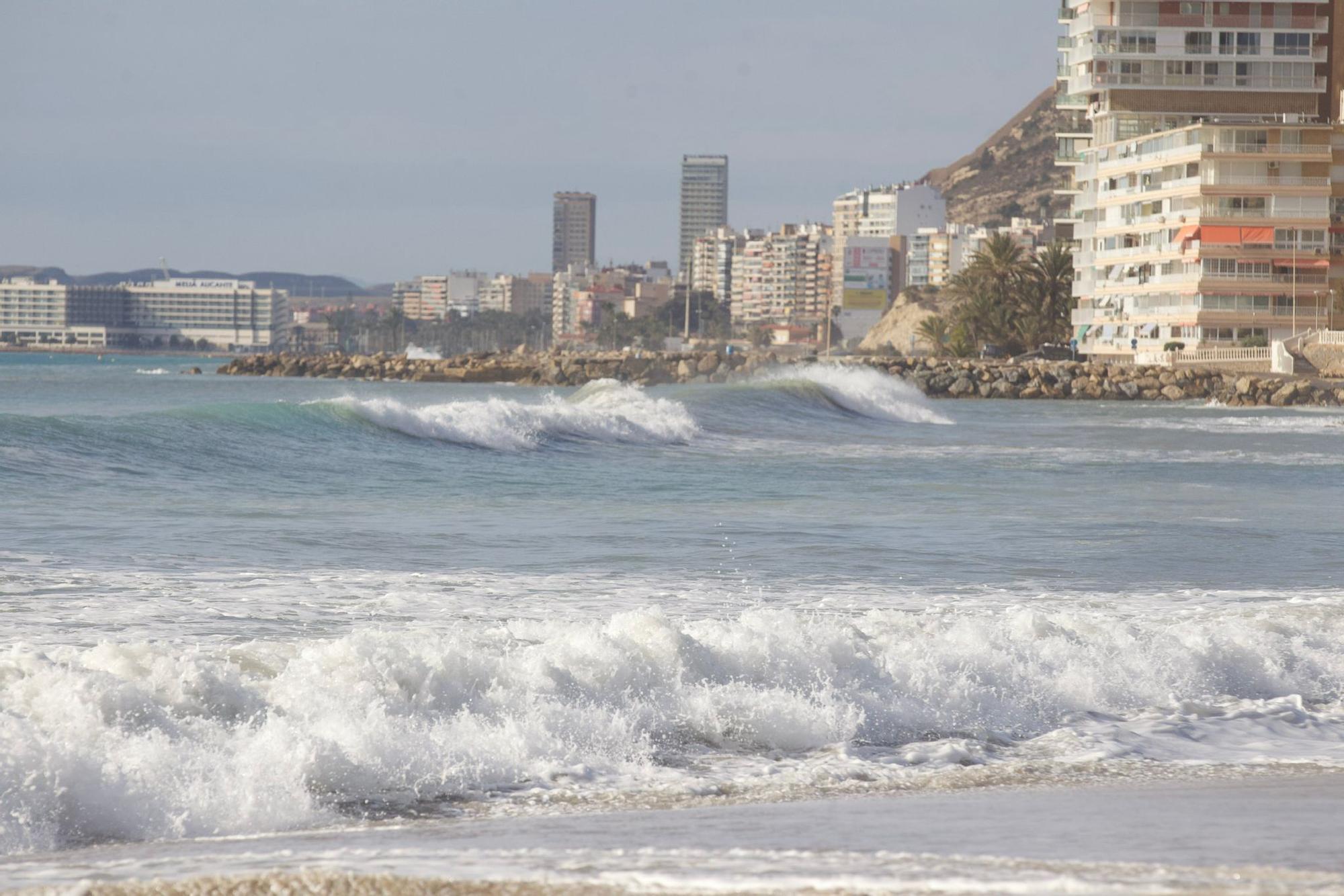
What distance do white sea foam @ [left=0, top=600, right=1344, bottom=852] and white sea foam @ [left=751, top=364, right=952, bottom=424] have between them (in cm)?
3435

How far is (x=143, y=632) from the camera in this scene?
9148 millimetres

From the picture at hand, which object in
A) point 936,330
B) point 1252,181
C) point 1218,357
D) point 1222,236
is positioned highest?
point 1252,181

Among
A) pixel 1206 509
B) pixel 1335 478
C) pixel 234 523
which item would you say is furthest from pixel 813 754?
pixel 1335 478

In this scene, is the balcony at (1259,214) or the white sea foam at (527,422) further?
the balcony at (1259,214)

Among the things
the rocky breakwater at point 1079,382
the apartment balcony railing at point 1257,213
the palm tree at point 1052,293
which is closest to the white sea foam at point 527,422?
the rocky breakwater at point 1079,382

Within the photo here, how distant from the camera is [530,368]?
9525 centimetres

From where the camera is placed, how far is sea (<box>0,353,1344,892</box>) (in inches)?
246

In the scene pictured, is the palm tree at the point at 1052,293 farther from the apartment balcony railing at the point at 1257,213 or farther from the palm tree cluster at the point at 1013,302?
the apartment balcony railing at the point at 1257,213

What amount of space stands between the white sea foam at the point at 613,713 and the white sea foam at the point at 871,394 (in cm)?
3435

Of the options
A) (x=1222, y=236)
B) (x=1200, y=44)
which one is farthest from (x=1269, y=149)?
(x=1200, y=44)

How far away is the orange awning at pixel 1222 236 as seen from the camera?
7825cm

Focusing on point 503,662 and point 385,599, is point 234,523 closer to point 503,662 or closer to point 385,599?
point 385,599

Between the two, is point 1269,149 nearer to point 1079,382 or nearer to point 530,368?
point 1079,382

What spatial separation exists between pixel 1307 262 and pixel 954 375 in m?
23.1
